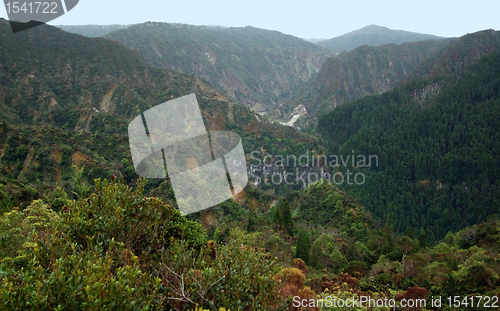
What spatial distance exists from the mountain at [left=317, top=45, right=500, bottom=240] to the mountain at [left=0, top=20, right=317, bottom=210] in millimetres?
23845

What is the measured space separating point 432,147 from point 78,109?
8751 centimetres

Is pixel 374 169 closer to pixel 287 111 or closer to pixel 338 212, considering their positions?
pixel 338 212

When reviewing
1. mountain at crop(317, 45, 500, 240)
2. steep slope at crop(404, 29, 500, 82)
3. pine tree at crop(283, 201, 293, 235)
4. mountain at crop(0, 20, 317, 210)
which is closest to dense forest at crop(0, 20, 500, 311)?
pine tree at crop(283, 201, 293, 235)

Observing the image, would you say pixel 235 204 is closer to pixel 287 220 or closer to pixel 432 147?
pixel 287 220

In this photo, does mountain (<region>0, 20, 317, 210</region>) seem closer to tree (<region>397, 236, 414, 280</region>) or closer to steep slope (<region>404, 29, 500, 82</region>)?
tree (<region>397, 236, 414, 280</region>)

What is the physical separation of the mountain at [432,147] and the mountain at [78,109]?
23.8 metres

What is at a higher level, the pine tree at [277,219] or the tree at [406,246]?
the pine tree at [277,219]

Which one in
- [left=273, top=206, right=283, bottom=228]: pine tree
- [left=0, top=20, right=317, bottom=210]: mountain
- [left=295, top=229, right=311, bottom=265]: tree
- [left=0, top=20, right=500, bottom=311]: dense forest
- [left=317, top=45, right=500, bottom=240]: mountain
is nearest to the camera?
[left=0, top=20, right=500, bottom=311]: dense forest

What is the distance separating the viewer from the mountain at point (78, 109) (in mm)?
36094

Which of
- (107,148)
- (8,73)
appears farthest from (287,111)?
(107,148)

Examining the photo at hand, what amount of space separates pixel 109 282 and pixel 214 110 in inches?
3211

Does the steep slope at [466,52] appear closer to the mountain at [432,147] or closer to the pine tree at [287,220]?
the mountain at [432,147]

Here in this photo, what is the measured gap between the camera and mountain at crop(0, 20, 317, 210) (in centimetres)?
3609

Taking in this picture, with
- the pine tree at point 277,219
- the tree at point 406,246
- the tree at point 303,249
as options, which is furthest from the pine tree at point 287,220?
the tree at point 406,246
